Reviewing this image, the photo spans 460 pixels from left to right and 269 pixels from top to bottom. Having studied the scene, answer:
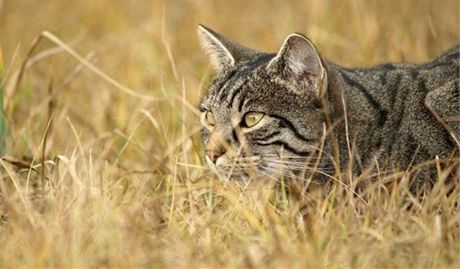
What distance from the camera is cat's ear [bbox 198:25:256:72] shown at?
5067 millimetres

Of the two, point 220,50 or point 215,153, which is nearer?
point 215,153

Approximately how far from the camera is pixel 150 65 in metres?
7.68

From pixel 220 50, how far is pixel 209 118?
39 cm

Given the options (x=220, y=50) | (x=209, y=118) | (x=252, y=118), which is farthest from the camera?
(x=220, y=50)

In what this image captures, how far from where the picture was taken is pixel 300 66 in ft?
15.3

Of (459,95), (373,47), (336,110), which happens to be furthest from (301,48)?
(373,47)

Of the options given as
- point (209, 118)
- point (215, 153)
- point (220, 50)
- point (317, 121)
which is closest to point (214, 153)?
point (215, 153)

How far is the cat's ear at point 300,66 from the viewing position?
4586 mm

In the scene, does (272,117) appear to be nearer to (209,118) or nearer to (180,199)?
(209,118)

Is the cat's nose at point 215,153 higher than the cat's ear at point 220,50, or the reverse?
the cat's ear at point 220,50

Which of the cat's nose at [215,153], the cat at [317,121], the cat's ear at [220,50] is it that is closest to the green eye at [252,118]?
the cat at [317,121]

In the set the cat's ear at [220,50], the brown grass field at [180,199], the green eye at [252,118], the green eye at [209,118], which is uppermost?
the cat's ear at [220,50]

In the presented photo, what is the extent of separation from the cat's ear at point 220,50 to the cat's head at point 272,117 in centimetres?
24

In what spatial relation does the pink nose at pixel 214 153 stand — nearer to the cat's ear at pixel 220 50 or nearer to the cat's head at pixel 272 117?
the cat's head at pixel 272 117
